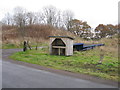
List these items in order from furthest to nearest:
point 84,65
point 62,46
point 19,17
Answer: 1. point 19,17
2. point 62,46
3. point 84,65

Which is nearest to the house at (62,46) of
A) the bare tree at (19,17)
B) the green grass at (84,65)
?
the green grass at (84,65)

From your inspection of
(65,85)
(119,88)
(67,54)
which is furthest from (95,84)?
(67,54)

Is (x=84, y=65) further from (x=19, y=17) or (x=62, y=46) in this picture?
(x=19, y=17)

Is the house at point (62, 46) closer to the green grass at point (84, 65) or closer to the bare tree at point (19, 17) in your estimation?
the green grass at point (84, 65)

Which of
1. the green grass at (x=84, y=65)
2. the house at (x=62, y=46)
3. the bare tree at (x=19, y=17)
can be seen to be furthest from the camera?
the bare tree at (x=19, y=17)

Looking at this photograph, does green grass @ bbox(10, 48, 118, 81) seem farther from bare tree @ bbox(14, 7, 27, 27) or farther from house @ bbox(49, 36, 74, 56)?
bare tree @ bbox(14, 7, 27, 27)

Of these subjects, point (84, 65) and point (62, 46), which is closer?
point (84, 65)

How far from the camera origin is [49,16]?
170 feet

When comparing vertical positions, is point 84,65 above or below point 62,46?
below

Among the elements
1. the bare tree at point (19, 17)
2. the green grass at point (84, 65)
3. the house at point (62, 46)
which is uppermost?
the bare tree at point (19, 17)

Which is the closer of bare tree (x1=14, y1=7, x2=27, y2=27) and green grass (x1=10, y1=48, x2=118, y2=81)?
green grass (x1=10, y1=48, x2=118, y2=81)

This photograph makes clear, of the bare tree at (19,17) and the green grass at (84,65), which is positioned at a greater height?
the bare tree at (19,17)

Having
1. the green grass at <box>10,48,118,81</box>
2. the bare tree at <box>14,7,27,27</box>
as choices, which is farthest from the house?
the bare tree at <box>14,7,27,27</box>

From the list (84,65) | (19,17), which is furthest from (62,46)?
(19,17)
